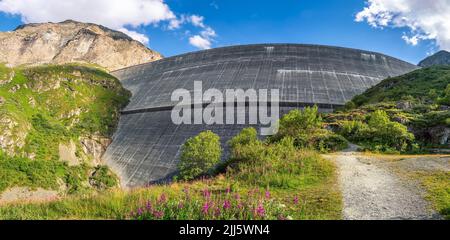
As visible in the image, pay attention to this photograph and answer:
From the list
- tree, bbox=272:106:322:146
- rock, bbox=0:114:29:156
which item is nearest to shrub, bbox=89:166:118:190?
rock, bbox=0:114:29:156

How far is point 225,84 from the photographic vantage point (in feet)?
144

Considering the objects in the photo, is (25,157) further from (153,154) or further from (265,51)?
(265,51)

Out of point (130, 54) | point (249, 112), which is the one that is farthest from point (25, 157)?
point (130, 54)

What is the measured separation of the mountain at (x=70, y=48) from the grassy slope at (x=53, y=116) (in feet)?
237

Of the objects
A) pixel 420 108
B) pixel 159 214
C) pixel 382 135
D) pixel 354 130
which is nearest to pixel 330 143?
pixel 382 135

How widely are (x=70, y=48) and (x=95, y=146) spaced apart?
4152 inches

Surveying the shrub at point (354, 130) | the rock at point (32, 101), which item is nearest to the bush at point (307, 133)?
the shrub at point (354, 130)

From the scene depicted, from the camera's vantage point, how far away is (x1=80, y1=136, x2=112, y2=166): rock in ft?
137

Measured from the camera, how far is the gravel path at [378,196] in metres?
7.18

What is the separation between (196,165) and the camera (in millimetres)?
18688

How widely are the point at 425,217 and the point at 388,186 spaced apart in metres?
2.64

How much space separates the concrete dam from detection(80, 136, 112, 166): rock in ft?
3.83

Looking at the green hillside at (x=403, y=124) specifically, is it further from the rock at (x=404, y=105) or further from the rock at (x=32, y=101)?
the rock at (x=32, y=101)
